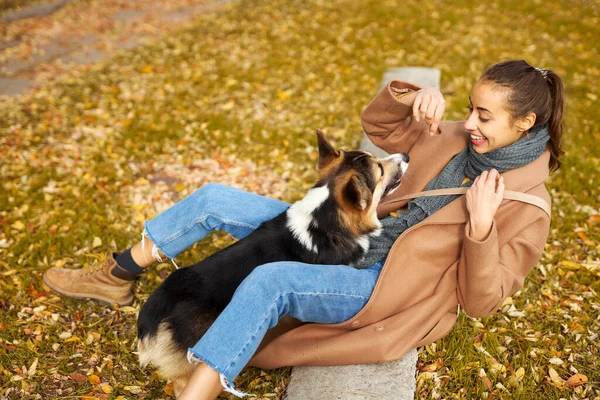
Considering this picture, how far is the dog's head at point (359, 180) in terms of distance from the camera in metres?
2.97

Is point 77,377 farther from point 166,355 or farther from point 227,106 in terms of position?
point 227,106

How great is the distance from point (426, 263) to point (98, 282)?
243 cm

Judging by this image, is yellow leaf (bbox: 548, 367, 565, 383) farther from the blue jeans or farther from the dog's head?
the dog's head

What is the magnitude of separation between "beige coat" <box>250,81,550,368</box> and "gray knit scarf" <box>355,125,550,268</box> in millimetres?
82

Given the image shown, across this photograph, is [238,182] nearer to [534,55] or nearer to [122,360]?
[122,360]

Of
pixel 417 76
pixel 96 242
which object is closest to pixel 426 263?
pixel 96 242

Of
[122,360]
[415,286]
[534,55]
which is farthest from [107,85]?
[534,55]

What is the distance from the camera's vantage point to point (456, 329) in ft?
11.6

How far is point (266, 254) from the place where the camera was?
9.68 feet

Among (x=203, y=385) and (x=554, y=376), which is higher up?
(x=203, y=385)

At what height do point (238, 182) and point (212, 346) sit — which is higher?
point (212, 346)

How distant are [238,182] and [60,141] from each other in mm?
2406

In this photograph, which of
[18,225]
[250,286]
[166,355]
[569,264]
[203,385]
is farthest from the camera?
[18,225]

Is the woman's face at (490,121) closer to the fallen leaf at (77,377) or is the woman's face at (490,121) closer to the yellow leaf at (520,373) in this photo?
the yellow leaf at (520,373)
